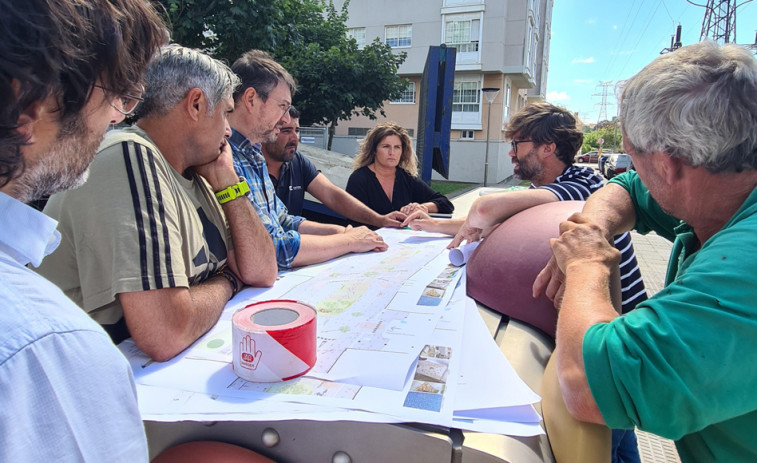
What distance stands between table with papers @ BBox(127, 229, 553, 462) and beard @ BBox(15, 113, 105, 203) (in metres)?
0.49

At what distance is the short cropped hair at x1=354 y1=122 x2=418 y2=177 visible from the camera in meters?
3.86

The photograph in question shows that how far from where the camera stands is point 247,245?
1.51m

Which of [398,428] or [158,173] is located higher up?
[158,173]

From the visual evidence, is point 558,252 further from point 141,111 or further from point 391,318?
point 141,111

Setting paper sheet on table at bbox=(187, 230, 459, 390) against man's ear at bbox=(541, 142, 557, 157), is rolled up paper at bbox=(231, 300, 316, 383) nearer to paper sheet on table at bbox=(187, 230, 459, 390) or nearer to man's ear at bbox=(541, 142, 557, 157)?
paper sheet on table at bbox=(187, 230, 459, 390)

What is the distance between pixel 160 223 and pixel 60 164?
1.54ft

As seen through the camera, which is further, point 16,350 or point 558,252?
point 558,252

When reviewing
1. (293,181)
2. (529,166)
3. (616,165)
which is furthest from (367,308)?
(616,165)

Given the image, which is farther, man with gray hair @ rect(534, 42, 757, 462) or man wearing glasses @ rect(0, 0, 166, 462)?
man with gray hair @ rect(534, 42, 757, 462)

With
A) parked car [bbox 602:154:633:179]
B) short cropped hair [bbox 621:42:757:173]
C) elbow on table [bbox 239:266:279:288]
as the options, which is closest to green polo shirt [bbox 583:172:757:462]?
short cropped hair [bbox 621:42:757:173]

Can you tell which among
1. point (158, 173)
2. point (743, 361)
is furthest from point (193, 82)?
point (743, 361)

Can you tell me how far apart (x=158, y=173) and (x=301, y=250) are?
2.65 feet

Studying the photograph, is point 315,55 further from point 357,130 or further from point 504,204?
point 504,204

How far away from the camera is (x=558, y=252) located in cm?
114
